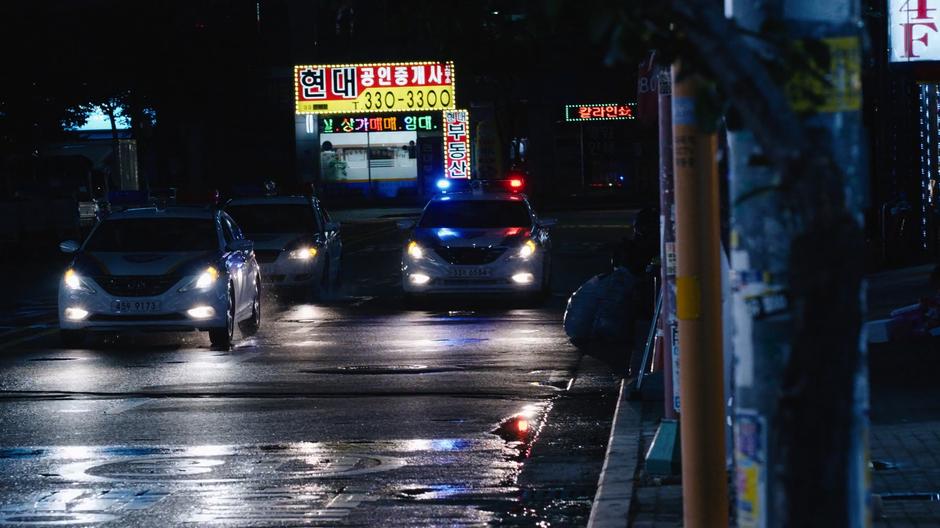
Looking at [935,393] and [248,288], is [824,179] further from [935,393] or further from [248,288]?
[248,288]

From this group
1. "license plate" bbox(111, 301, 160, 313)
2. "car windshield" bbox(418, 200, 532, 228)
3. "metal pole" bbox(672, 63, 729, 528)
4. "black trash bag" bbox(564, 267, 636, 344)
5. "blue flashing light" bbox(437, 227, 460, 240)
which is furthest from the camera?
"car windshield" bbox(418, 200, 532, 228)

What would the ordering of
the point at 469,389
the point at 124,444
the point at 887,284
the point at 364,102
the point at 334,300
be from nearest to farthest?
the point at 124,444, the point at 469,389, the point at 887,284, the point at 334,300, the point at 364,102

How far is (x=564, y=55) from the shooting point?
6938 cm

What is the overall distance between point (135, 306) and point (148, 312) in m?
0.15

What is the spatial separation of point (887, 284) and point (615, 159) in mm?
47571

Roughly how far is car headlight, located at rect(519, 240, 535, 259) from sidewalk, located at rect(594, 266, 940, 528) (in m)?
7.85

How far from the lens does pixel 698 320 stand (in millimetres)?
7301

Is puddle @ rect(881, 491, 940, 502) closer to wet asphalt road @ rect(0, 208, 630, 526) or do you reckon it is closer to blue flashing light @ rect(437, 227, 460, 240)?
wet asphalt road @ rect(0, 208, 630, 526)

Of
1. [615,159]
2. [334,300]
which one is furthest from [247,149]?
[334,300]

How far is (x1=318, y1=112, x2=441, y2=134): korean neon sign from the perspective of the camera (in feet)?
223

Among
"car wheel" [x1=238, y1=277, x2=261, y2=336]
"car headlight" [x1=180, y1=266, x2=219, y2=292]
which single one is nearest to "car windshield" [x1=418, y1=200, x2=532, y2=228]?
"car wheel" [x1=238, y1=277, x2=261, y2=336]

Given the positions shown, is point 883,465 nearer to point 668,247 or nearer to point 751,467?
point 668,247

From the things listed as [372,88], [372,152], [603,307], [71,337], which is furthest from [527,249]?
[372,152]

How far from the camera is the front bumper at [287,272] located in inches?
948
